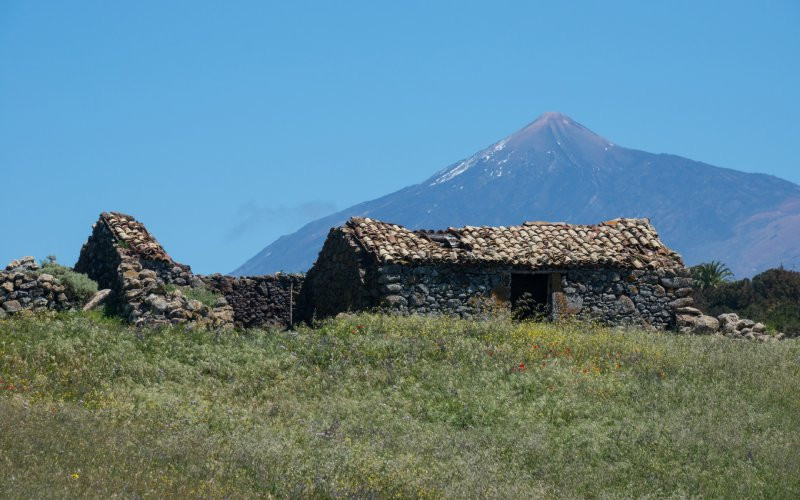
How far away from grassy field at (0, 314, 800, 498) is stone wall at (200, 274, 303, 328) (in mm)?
6960

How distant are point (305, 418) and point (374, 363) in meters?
4.72

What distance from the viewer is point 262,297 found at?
35.6m

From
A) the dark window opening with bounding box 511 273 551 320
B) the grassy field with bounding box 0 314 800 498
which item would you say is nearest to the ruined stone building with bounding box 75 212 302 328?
the grassy field with bounding box 0 314 800 498

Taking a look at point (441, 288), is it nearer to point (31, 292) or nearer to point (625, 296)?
point (625, 296)

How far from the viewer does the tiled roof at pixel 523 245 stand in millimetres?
31719

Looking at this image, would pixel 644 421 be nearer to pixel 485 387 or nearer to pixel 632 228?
pixel 485 387

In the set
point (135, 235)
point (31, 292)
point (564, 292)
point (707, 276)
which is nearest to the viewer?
point (31, 292)

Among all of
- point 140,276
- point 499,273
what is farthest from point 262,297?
point 499,273

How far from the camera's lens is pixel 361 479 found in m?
15.0

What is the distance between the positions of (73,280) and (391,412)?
14.9 m

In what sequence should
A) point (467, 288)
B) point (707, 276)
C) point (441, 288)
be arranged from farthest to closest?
point (707, 276) → point (467, 288) → point (441, 288)

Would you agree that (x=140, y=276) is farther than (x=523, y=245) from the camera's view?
No

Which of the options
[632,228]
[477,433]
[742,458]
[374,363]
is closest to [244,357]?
[374,363]

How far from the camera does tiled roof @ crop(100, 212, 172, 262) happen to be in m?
32.7
